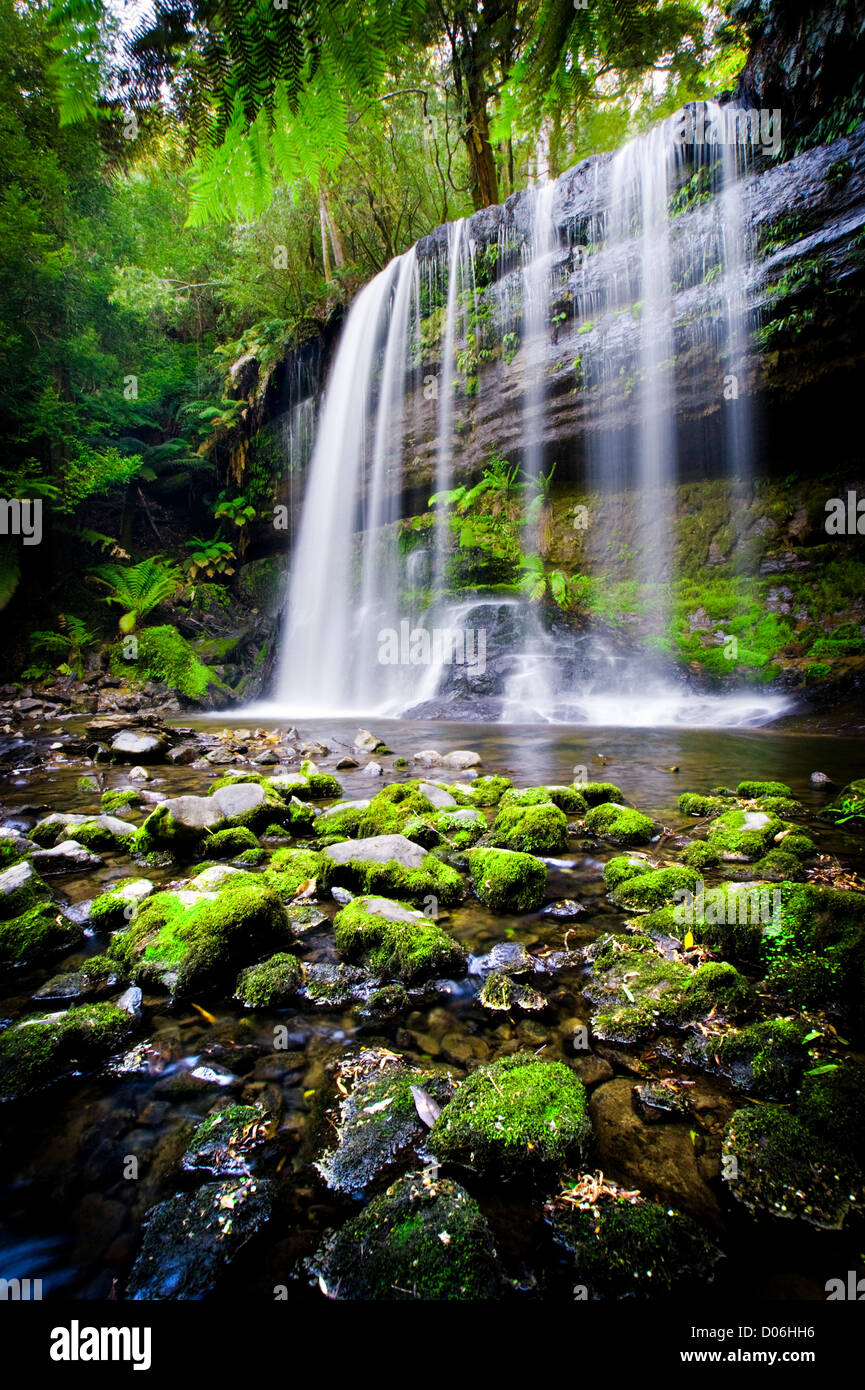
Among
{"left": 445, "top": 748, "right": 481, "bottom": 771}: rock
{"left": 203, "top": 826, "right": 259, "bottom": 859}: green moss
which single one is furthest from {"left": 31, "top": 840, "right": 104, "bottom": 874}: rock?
{"left": 445, "top": 748, "right": 481, "bottom": 771}: rock

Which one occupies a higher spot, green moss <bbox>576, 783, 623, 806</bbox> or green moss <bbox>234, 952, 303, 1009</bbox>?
green moss <bbox>576, 783, 623, 806</bbox>

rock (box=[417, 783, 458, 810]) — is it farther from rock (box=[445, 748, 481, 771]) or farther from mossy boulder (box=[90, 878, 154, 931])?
mossy boulder (box=[90, 878, 154, 931])

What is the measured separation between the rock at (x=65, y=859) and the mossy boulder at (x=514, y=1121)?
291 centimetres

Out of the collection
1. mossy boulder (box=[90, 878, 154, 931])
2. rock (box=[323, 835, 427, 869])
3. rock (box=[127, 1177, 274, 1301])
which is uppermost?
rock (box=[323, 835, 427, 869])

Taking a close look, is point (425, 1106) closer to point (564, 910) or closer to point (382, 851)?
point (564, 910)

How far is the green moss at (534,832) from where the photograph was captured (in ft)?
11.4

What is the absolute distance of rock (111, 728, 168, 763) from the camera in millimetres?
7078

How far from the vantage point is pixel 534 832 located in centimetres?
352

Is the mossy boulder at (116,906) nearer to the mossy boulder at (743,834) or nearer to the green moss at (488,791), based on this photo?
the green moss at (488,791)

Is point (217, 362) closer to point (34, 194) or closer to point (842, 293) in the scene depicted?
point (34, 194)

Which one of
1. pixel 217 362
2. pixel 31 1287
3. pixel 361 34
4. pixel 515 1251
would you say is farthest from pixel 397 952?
pixel 217 362

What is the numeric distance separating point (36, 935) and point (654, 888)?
116 inches

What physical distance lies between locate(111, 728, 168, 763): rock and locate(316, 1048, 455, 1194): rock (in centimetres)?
638

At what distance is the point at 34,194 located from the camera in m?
14.5
